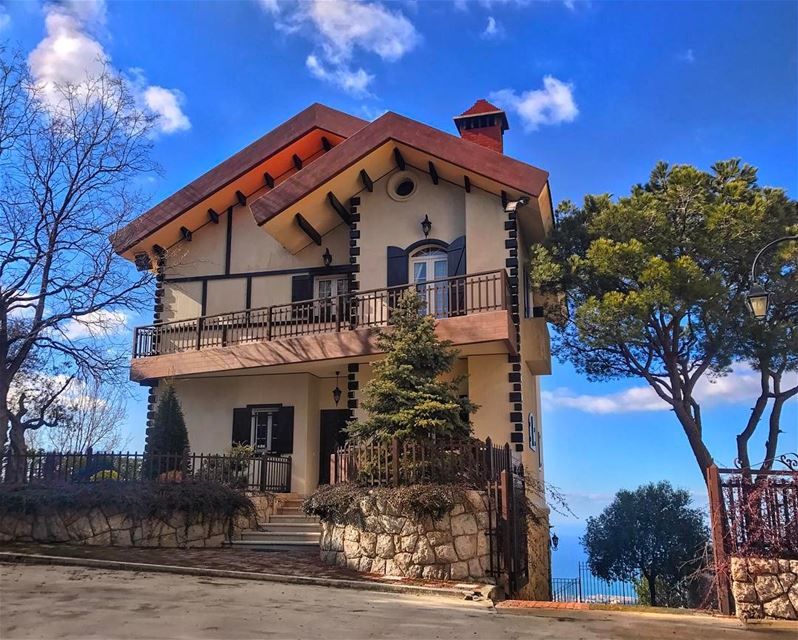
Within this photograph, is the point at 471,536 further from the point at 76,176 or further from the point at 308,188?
the point at 76,176

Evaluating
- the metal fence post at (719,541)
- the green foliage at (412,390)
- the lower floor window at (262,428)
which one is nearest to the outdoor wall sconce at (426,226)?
the green foliage at (412,390)

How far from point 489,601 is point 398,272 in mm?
9213

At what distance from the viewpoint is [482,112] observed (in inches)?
770

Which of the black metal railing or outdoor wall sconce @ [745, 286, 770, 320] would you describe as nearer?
outdoor wall sconce @ [745, 286, 770, 320]

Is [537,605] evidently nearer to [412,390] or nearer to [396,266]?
[412,390]

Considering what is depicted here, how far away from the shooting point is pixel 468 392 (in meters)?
→ 15.9

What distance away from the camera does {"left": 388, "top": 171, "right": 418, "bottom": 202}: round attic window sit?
57.6ft

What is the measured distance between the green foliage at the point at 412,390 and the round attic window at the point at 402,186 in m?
4.98

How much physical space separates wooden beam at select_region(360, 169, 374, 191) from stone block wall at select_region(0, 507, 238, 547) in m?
8.86

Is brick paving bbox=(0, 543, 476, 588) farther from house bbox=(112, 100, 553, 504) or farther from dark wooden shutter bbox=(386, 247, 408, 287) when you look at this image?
dark wooden shutter bbox=(386, 247, 408, 287)

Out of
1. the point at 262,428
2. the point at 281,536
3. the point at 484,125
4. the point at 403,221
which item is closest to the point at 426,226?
the point at 403,221

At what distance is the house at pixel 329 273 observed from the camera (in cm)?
1575

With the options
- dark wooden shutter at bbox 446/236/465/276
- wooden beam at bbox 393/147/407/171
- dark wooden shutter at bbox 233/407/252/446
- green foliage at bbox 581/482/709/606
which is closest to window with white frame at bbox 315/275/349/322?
dark wooden shutter at bbox 446/236/465/276

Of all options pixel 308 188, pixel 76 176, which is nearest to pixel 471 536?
pixel 308 188
